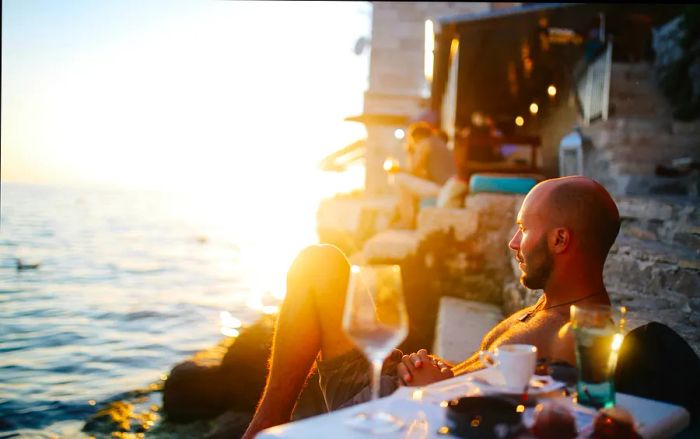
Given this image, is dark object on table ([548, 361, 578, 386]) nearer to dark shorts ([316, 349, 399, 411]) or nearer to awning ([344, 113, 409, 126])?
dark shorts ([316, 349, 399, 411])

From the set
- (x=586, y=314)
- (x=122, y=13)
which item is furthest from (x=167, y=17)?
(x=586, y=314)

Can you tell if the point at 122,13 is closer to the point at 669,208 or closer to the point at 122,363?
the point at 669,208

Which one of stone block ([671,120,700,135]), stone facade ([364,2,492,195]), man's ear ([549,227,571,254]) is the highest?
stone facade ([364,2,492,195])

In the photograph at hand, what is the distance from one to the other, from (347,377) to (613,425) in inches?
50.0

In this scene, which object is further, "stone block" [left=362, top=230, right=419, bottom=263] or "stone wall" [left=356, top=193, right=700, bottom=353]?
"stone block" [left=362, top=230, right=419, bottom=263]

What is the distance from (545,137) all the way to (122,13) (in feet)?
37.6

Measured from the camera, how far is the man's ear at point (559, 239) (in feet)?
7.46

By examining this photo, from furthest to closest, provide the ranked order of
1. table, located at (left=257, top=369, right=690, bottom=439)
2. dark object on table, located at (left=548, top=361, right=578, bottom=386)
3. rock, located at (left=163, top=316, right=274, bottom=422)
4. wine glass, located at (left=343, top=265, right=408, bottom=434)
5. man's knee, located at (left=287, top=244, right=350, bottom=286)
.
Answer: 1. rock, located at (left=163, top=316, right=274, bottom=422)
2. man's knee, located at (left=287, top=244, right=350, bottom=286)
3. dark object on table, located at (left=548, top=361, right=578, bottom=386)
4. wine glass, located at (left=343, top=265, right=408, bottom=434)
5. table, located at (left=257, top=369, right=690, bottom=439)

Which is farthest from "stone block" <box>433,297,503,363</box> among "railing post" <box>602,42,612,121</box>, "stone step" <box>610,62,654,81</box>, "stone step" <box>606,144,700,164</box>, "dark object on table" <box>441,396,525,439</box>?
"stone step" <box>610,62,654,81</box>

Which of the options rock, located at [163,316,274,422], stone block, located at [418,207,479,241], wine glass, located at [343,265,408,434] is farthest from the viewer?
stone block, located at [418,207,479,241]

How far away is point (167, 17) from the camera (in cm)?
383

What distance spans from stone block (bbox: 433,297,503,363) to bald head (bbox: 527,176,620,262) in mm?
1987

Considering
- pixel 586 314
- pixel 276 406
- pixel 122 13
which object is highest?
pixel 122 13

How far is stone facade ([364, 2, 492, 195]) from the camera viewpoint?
2383cm
